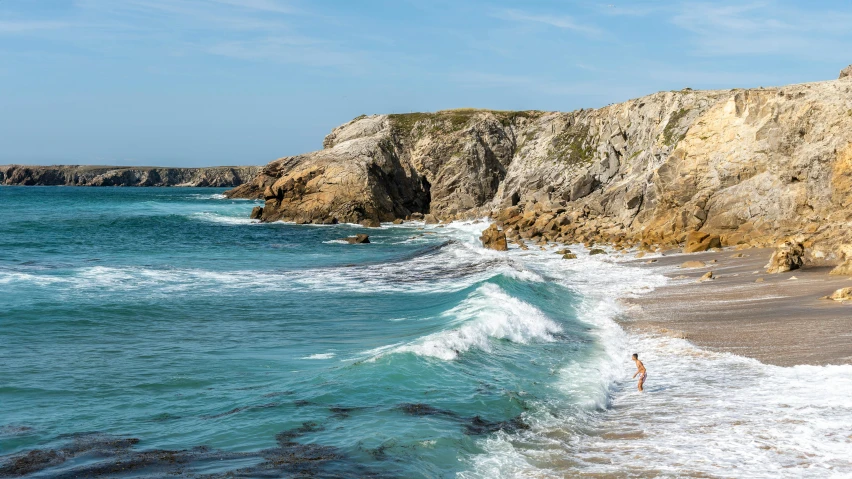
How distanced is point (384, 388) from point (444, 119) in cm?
6934

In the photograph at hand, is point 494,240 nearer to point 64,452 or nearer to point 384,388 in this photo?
point 384,388

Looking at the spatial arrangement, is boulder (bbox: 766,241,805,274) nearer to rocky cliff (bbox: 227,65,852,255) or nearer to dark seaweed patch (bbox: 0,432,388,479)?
rocky cliff (bbox: 227,65,852,255)

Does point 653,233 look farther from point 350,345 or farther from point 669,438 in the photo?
point 669,438

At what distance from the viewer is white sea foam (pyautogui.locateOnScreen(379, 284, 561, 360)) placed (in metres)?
17.1

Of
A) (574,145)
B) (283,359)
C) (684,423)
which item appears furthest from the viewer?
(574,145)

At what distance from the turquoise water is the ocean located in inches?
2.4

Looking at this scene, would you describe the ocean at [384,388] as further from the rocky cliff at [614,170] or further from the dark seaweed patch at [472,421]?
the rocky cliff at [614,170]

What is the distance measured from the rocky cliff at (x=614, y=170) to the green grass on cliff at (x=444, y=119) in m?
0.22

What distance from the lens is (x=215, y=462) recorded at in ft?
34.0

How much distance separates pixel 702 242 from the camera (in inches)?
1318

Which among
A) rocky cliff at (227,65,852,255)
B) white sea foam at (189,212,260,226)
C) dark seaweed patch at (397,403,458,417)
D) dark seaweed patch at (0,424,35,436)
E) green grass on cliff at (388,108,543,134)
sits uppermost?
green grass on cliff at (388,108,543,134)

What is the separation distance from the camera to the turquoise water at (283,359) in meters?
11.4

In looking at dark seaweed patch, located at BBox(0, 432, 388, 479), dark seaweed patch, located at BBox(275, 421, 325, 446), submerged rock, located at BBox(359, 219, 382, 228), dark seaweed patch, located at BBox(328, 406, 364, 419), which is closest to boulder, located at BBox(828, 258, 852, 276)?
dark seaweed patch, located at BBox(328, 406, 364, 419)

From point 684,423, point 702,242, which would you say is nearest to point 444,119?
point 702,242
